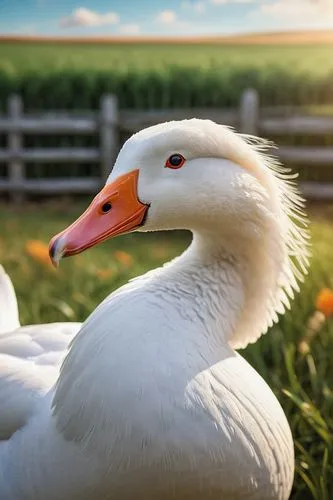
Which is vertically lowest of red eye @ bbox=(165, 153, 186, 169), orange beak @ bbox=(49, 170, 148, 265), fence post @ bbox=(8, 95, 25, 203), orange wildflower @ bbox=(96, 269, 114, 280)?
fence post @ bbox=(8, 95, 25, 203)

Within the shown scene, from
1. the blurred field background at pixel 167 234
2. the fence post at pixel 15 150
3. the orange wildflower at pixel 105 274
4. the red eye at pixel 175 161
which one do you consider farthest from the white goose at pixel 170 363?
the fence post at pixel 15 150

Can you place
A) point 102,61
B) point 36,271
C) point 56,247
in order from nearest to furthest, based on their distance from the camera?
point 56,247
point 36,271
point 102,61

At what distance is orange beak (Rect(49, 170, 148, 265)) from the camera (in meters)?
0.92

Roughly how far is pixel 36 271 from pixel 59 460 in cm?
137

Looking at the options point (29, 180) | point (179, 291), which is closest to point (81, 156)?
point (29, 180)

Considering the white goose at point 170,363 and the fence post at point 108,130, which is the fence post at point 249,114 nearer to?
the fence post at point 108,130

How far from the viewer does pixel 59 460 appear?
3.17 ft

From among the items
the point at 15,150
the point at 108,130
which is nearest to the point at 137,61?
the point at 108,130

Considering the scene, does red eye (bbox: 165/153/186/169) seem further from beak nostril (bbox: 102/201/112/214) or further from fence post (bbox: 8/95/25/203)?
fence post (bbox: 8/95/25/203)

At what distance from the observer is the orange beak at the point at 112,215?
923mm

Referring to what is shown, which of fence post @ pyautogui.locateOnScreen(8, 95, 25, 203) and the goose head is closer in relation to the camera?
the goose head

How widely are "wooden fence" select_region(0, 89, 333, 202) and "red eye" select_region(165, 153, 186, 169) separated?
2831 mm

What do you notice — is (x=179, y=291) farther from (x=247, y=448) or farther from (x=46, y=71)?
(x=46, y=71)

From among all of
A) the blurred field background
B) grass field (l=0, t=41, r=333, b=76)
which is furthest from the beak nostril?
grass field (l=0, t=41, r=333, b=76)
